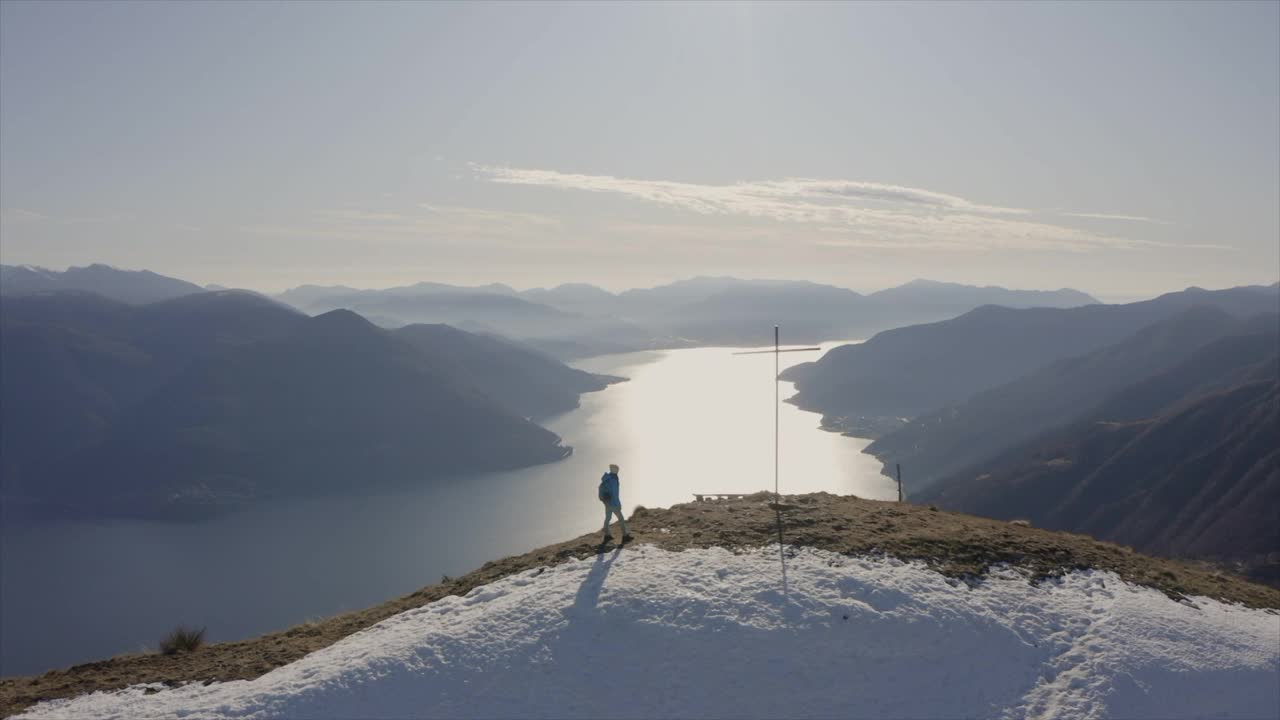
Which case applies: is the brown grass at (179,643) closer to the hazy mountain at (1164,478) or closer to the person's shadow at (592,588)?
the person's shadow at (592,588)

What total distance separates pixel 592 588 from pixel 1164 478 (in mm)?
142829

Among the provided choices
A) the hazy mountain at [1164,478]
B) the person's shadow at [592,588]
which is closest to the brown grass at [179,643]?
the person's shadow at [592,588]

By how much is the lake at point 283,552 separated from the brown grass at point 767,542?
11065 centimetres

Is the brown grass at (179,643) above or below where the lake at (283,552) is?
above

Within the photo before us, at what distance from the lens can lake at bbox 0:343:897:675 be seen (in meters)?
119

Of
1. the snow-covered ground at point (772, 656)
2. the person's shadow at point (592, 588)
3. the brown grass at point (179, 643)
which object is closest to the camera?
the snow-covered ground at point (772, 656)

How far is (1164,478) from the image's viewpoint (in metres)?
120

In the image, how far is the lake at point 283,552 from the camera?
390 feet

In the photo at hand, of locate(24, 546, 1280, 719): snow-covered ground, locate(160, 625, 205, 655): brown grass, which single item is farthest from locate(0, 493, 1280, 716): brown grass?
locate(24, 546, 1280, 719): snow-covered ground

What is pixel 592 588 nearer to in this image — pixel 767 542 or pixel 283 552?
pixel 767 542

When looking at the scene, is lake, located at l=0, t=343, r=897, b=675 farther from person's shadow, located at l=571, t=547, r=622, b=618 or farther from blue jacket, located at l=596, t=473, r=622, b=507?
person's shadow, located at l=571, t=547, r=622, b=618

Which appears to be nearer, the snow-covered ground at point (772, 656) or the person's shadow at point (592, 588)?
the snow-covered ground at point (772, 656)

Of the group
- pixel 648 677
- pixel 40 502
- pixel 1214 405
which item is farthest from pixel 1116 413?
pixel 40 502

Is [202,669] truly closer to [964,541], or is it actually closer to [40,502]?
[964,541]
